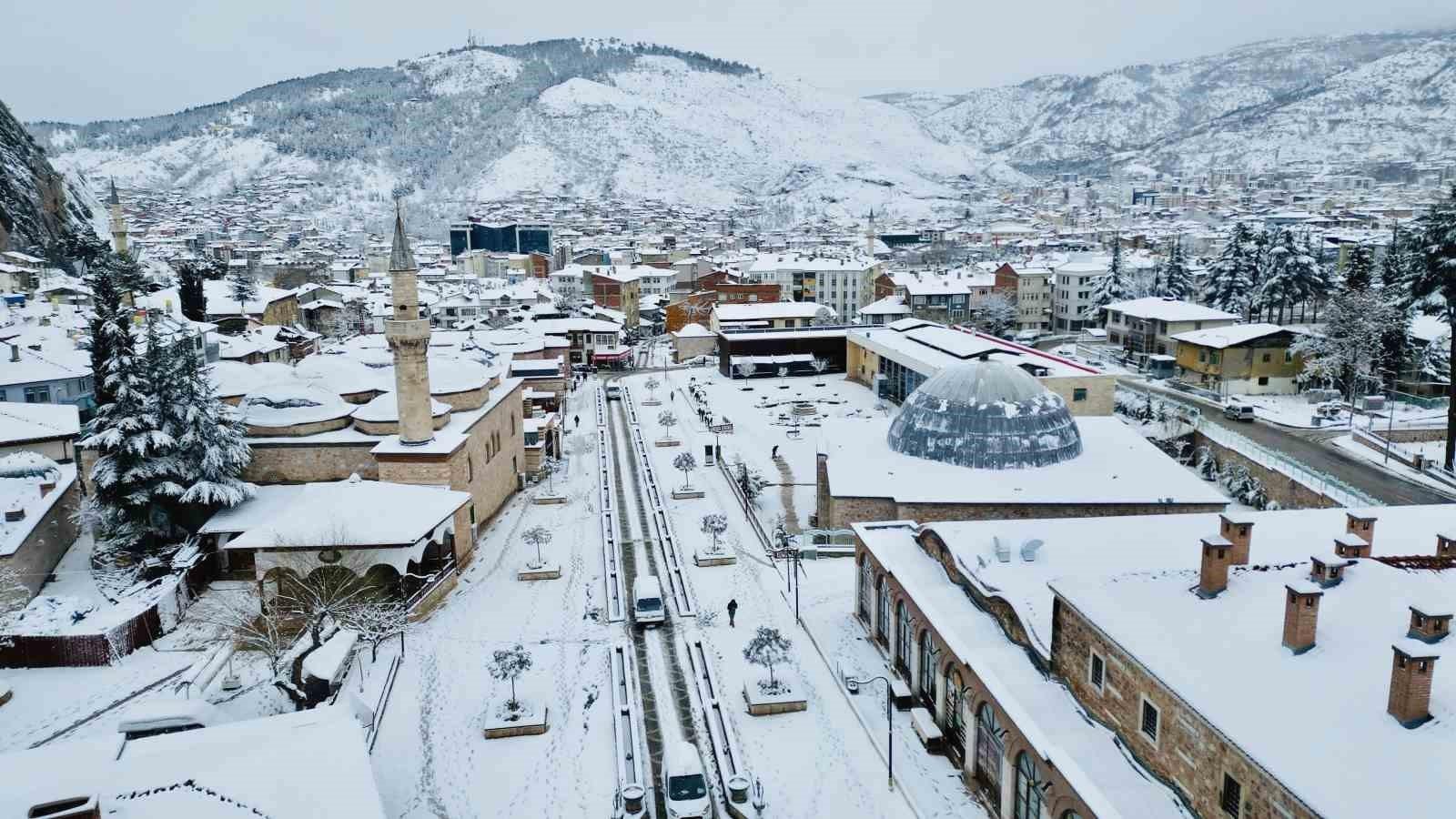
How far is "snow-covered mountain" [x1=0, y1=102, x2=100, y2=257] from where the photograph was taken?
74.1 m

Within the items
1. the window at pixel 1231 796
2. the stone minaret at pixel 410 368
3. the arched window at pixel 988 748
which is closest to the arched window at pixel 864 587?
the arched window at pixel 988 748

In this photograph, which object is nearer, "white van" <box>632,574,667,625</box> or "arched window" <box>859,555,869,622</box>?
"arched window" <box>859,555,869,622</box>

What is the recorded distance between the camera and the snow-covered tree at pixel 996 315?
235 feet

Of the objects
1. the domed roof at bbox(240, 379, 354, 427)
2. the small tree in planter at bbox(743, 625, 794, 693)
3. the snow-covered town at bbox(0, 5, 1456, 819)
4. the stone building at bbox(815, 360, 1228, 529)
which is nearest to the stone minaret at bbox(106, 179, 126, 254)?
the snow-covered town at bbox(0, 5, 1456, 819)

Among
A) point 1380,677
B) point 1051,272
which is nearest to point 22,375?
point 1380,677

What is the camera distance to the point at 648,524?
101 feet

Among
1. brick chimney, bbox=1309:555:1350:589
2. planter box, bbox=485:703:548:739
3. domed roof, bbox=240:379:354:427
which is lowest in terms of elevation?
planter box, bbox=485:703:548:739

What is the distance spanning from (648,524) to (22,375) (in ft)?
87.1

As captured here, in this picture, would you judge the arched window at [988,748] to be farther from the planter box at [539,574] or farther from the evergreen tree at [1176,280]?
the evergreen tree at [1176,280]

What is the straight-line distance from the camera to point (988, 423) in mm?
28469

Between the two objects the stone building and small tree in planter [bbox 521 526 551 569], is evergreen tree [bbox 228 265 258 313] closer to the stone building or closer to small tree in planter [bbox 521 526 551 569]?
small tree in planter [bbox 521 526 551 569]

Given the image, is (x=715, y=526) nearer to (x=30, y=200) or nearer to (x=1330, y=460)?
(x=1330, y=460)

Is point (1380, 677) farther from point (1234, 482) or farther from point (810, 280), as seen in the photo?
point (810, 280)

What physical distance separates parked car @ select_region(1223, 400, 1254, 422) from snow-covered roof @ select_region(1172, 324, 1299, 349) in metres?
4.88
